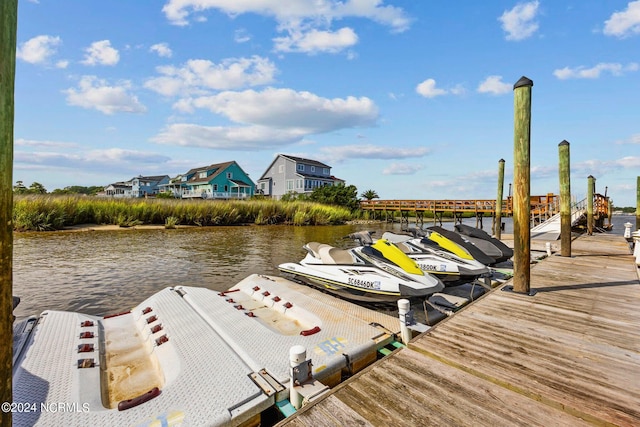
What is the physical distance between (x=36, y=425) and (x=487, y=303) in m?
5.33

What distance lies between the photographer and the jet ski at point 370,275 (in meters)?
5.18

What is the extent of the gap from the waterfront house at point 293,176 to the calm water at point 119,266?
97.9ft

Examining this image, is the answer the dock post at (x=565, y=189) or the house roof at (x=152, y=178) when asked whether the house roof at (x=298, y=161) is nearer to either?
the house roof at (x=152, y=178)

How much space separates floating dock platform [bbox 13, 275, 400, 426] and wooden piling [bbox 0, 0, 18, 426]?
1.13 meters

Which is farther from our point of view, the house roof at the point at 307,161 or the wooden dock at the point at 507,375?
the house roof at the point at 307,161

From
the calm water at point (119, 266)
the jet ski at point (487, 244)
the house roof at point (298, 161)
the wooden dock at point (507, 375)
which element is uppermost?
the house roof at point (298, 161)

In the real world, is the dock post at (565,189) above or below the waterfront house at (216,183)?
below

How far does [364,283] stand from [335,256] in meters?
1.00

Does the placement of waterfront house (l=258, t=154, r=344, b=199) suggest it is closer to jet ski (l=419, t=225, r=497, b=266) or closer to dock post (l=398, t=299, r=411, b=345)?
jet ski (l=419, t=225, r=497, b=266)

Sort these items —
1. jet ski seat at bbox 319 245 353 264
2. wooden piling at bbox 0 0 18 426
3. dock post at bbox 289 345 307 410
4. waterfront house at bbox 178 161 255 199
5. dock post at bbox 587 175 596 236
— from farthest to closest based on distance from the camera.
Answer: waterfront house at bbox 178 161 255 199 < dock post at bbox 587 175 596 236 < jet ski seat at bbox 319 245 353 264 < dock post at bbox 289 345 307 410 < wooden piling at bbox 0 0 18 426

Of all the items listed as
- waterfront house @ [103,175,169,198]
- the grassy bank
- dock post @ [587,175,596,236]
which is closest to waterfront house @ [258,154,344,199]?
the grassy bank

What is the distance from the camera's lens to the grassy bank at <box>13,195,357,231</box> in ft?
58.8

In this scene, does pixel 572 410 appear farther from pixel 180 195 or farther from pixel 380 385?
pixel 180 195

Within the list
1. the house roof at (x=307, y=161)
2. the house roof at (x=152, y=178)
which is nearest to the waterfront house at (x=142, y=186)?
the house roof at (x=152, y=178)
